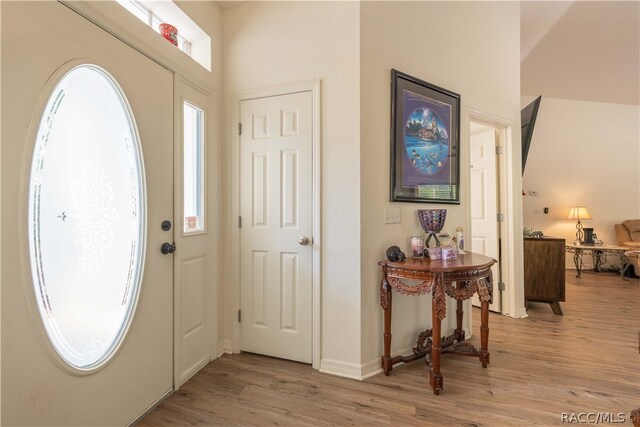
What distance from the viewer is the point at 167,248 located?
182 cm

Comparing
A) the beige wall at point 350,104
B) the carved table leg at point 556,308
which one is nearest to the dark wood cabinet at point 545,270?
the carved table leg at point 556,308

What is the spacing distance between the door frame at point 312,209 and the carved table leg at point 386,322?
0.45 m

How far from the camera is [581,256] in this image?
5750 millimetres

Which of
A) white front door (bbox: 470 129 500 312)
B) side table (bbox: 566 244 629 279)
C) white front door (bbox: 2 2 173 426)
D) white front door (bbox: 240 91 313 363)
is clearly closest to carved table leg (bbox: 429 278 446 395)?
white front door (bbox: 240 91 313 363)

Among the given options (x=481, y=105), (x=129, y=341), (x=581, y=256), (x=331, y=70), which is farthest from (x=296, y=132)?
(x=581, y=256)

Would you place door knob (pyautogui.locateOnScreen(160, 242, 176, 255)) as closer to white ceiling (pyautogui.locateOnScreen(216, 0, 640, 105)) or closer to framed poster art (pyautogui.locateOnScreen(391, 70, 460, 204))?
framed poster art (pyautogui.locateOnScreen(391, 70, 460, 204))

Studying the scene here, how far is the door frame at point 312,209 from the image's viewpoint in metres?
2.12

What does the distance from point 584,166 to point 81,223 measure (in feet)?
25.8

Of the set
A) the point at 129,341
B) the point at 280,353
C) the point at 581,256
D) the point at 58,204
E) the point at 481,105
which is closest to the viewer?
the point at 58,204

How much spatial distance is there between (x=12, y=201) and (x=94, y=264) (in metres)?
0.46

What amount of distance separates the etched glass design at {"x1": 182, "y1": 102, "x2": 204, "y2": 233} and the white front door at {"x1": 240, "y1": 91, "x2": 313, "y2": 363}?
0.31m

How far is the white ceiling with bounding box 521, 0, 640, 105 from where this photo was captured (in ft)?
11.6

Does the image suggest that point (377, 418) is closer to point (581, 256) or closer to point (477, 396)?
point (477, 396)

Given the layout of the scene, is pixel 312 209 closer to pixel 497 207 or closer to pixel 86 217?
pixel 86 217
